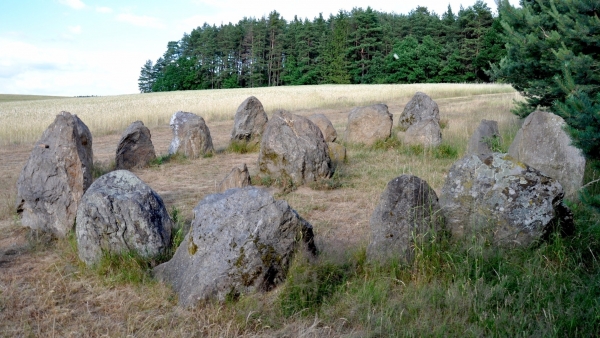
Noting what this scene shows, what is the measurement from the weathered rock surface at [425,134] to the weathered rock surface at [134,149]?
606 centimetres

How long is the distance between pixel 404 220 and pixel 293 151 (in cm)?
429

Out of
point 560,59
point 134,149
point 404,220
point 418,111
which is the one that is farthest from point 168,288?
point 418,111

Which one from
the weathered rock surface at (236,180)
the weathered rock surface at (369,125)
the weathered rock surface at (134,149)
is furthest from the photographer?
the weathered rock surface at (369,125)

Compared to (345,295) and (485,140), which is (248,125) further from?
(345,295)

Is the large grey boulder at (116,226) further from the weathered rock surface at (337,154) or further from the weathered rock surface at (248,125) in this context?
the weathered rock surface at (248,125)

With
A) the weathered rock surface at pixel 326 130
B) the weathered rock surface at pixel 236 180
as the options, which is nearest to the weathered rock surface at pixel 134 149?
the weathered rock surface at pixel 236 180

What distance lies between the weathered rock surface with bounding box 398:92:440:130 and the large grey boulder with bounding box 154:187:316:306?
1020 centimetres

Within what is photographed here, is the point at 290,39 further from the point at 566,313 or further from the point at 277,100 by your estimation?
the point at 566,313

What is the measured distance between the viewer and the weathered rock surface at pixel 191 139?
12.1m

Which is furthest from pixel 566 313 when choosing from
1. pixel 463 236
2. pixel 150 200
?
pixel 150 200

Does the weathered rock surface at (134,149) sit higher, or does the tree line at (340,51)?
the tree line at (340,51)

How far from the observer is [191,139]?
12.1 metres

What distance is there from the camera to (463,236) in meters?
5.01

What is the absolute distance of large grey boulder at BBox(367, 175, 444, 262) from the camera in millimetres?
4672
